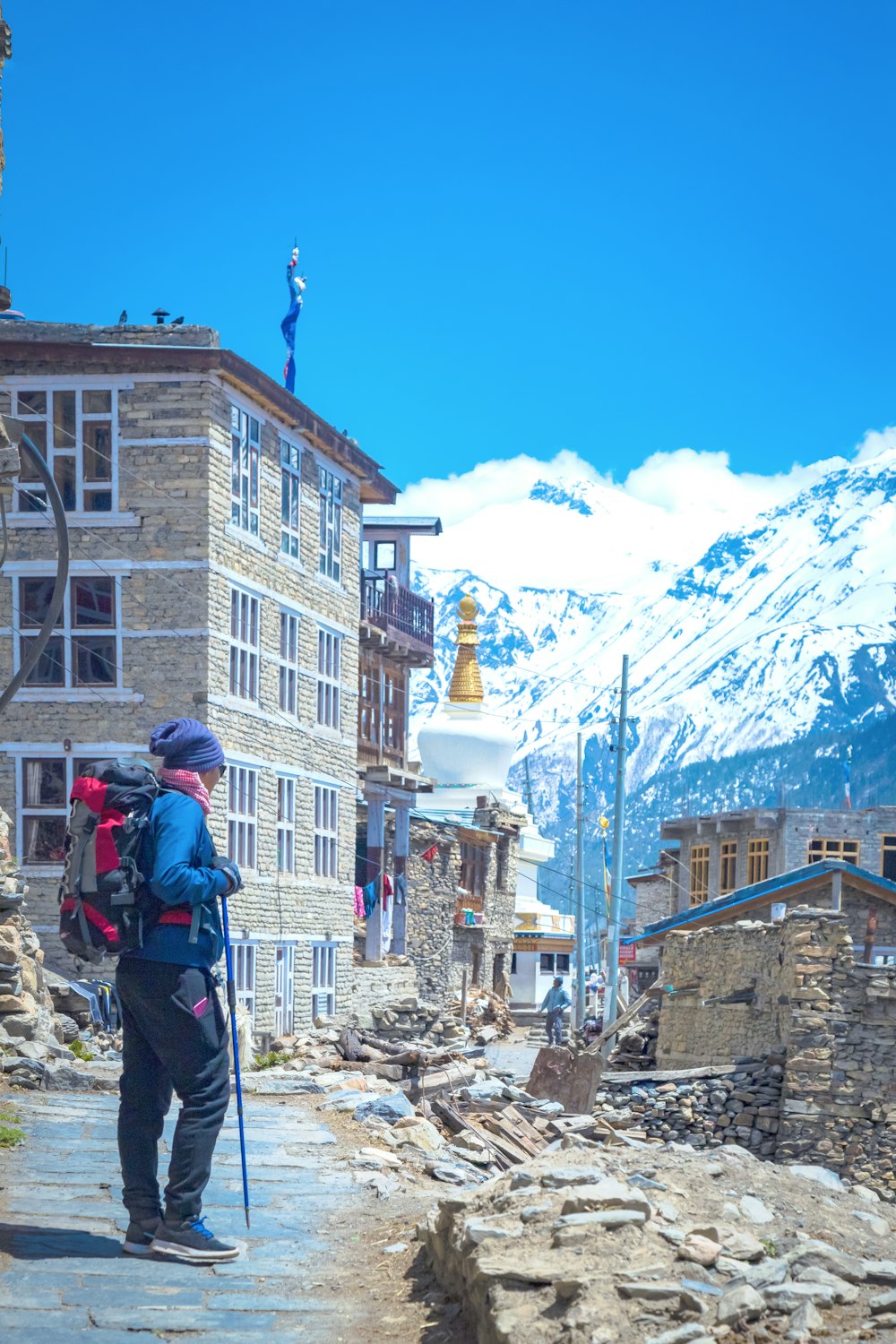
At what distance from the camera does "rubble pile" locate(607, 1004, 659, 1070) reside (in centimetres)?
2730

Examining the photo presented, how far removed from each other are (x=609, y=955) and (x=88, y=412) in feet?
60.9

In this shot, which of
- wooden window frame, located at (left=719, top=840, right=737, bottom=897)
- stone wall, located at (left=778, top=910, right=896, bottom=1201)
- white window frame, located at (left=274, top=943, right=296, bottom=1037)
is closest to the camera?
stone wall, located at (left=778, top=910, right=896, bottom=1201)

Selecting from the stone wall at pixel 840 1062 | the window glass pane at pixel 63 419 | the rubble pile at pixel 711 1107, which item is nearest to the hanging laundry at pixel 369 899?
the window glass pane at pixel 63 419

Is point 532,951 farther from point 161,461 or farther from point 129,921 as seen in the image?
point 129,921

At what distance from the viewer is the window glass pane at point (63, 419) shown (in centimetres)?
3025

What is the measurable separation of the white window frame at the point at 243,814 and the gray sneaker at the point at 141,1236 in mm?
22841

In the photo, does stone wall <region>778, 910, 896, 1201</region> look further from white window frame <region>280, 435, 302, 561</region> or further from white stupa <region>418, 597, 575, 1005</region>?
white stupa <region>418, 597, 575, 1005</region>

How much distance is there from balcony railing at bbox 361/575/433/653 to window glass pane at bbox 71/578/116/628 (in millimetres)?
13045

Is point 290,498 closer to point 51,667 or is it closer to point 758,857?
point 51,667

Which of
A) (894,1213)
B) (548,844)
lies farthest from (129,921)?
(548,844)

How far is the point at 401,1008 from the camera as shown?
39344mm

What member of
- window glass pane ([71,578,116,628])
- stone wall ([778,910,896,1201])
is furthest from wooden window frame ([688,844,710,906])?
stone wall ([778,910,896,1201])

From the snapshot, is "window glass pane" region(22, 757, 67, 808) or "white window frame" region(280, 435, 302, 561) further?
"white window frame" region(280, 435, 302, 561)

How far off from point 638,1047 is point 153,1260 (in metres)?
20.8
